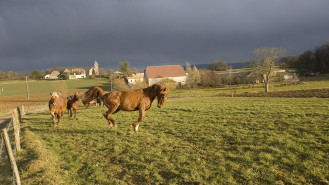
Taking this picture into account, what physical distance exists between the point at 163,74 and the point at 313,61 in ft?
234

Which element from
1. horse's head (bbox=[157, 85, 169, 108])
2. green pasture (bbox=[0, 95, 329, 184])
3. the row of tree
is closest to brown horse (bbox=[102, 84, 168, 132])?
horse's head (bbox=[157, 85, 169, 108])

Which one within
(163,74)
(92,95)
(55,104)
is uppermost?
(163,74)

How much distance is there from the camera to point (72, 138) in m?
9.09

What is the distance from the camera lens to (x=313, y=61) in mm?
86500

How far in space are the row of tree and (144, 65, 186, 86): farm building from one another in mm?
47569

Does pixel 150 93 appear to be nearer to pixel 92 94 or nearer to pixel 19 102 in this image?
pixel 92 94

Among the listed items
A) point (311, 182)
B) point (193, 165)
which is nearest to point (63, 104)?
point (193, 165)

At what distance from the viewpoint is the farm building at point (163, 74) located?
6969 cm

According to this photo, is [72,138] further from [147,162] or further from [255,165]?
[255,165]

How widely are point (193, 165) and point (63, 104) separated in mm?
10133

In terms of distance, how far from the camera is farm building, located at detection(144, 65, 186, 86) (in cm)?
6969

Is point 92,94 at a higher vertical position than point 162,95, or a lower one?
higher

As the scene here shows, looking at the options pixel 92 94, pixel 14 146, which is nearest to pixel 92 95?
pixel 92 94

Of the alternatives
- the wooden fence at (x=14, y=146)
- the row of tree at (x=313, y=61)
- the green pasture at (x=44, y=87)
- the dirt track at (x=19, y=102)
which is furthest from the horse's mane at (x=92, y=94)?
the row of tree at (x=313, y=61)
